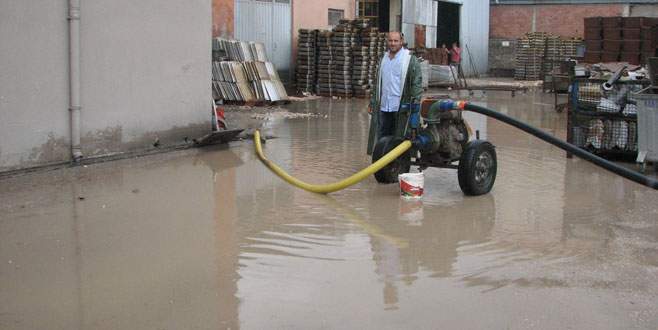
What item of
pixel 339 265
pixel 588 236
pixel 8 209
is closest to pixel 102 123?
pixel 8 209

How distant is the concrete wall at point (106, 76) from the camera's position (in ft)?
31.4

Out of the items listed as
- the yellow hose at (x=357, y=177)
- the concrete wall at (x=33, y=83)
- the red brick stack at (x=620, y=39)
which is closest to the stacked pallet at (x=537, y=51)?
the red brick stack at (x=620, y=39)

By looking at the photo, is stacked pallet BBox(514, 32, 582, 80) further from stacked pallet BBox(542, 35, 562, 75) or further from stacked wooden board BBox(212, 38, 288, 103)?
stacked wooden board BBox(212, 38, 288, 103)

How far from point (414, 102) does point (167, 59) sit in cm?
422

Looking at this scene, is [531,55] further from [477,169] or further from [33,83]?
[33,83]

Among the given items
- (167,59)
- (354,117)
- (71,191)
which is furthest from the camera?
(354,117)

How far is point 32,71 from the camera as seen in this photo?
9.71 metres

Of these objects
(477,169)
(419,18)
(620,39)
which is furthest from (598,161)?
(419,18)

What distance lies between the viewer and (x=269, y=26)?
24.2 metres

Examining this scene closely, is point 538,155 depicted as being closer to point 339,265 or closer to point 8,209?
point 339,265

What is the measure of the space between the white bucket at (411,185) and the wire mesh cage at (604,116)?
415 cm

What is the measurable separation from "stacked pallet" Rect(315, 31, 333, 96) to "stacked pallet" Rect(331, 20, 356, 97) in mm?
96

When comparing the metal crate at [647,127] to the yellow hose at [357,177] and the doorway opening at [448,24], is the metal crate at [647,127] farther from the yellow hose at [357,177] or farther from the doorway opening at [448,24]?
the doorway opening at [448,24]

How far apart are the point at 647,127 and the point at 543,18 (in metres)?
31.7
